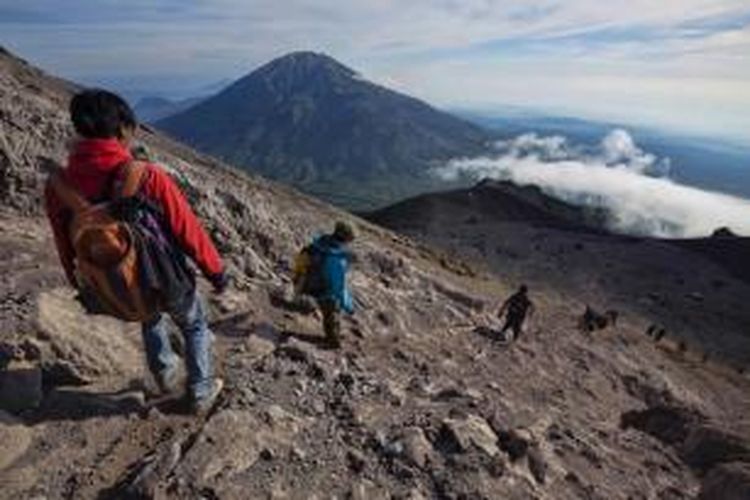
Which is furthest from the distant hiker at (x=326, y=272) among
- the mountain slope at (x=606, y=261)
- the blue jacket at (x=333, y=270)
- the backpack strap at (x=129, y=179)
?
the mountain slope at (x=606, y=261)

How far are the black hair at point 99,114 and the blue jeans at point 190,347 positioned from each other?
1.85 meters

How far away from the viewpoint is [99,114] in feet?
26.2

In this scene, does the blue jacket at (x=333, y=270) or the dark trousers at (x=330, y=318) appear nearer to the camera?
the dark trousers at (x=330, y=318)

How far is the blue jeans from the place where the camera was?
30.2 feet

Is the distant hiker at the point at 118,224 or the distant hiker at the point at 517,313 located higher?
the distant hiker at the point at 118,224

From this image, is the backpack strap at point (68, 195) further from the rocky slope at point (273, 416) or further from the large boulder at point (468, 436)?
the large boulder at point (468, 436)

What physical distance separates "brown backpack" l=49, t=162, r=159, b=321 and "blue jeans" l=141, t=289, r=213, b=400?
845mm

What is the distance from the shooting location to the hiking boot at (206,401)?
9.61 metres

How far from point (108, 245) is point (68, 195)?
585 millimetres

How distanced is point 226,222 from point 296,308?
296 cm

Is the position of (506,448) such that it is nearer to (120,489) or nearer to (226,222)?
(120,489)

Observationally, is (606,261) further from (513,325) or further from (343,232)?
(343,232)

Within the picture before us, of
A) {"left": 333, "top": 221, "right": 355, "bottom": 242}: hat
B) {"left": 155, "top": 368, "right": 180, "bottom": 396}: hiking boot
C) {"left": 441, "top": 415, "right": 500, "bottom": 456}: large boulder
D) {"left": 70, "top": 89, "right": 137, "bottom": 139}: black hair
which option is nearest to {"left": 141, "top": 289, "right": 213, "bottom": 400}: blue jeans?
{"left": 155, "top": 368, "right": 180, "bottom": 396}: hiking boot

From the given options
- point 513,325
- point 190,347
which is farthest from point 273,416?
point 513,325
